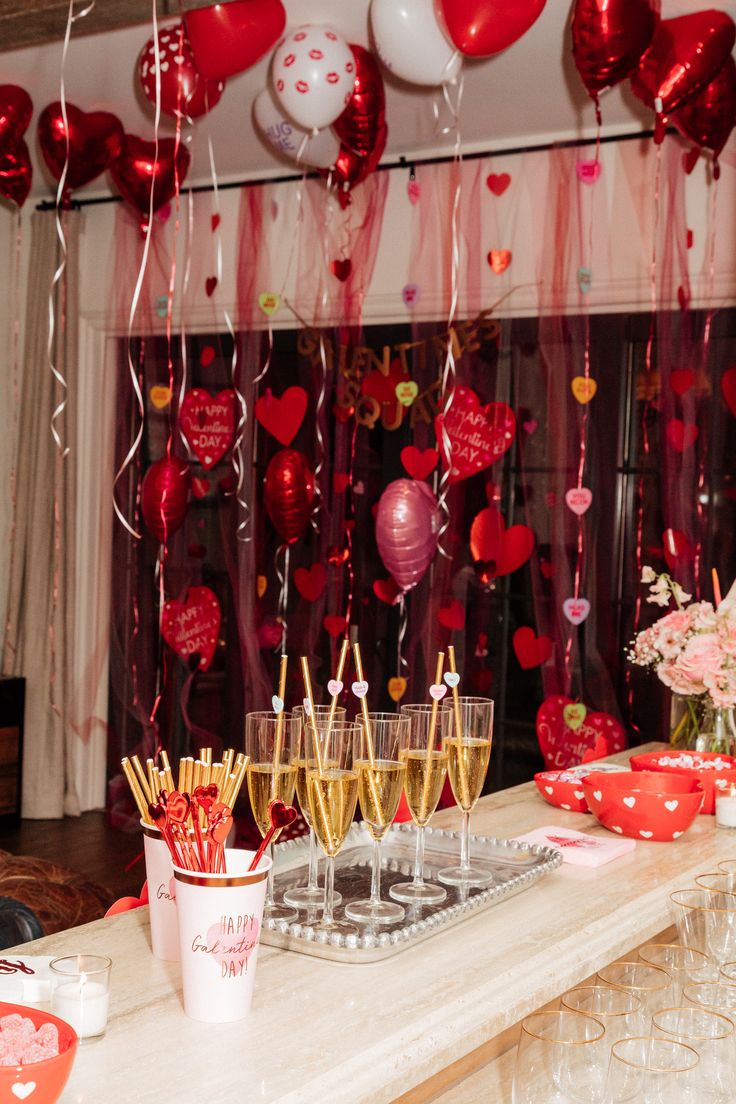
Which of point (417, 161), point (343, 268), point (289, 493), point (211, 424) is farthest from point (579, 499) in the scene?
point (211, 424)

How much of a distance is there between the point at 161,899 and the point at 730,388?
3010 mm

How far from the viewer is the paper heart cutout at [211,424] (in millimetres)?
5004

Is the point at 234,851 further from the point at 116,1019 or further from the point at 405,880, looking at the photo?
the point at 405,880

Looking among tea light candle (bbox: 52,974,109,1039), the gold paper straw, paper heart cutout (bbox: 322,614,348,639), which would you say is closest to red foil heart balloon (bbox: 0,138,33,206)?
paper heart cutout (bbox: 322,614,348,639)

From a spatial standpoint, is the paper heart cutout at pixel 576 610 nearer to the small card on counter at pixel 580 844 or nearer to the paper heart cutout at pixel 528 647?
the paper heart cutout at pixel 528 647

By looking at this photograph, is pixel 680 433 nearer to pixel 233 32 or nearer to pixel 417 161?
pixel 417 161

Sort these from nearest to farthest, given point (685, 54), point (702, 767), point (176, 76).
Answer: point (702, 767) → point (685, 54) → point (176, 76)

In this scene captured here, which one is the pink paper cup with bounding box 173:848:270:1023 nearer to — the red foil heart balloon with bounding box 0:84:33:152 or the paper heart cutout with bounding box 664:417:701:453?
the paper heart cutout with bounding box 664:417:701:453

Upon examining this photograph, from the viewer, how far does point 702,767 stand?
249 centimetres

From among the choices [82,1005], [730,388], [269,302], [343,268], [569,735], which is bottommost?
[569,735]

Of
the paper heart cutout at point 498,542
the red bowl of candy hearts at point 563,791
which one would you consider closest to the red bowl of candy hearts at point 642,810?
the red bowl of candy hearts at point 563,791

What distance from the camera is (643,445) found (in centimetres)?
421

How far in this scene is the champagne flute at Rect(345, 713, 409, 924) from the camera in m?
1.55

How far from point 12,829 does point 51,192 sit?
2.84 m
